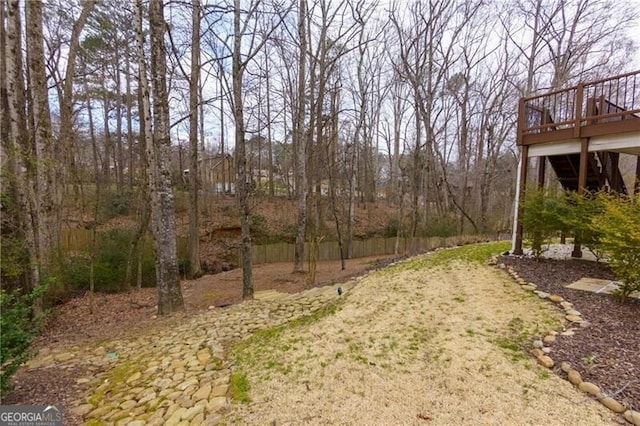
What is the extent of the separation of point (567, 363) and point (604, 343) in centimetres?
61

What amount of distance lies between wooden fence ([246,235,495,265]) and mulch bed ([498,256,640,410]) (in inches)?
245

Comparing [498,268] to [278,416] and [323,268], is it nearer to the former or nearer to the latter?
[278,416]

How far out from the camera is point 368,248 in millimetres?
12492

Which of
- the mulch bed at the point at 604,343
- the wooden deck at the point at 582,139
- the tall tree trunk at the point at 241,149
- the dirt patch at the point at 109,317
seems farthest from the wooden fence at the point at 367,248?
the mulch bed at the point at 604,343

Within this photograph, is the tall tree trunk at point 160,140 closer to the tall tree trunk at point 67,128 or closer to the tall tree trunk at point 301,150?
the tall tree trunk at point 67,128

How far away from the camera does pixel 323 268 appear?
10.0 m

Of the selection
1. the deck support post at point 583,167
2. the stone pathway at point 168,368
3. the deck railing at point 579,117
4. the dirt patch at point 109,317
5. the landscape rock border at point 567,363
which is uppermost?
the deck railing at point 579,117

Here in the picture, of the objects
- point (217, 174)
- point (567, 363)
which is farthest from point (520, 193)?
point (217, 174)

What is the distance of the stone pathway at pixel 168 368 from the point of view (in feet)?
7.66

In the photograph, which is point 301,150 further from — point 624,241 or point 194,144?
point 624,241

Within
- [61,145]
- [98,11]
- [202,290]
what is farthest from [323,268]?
[98,11]

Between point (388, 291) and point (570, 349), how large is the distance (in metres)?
2.32

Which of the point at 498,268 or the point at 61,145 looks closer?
the point at 498,268

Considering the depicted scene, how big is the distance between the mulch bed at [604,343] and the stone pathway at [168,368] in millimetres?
2787
